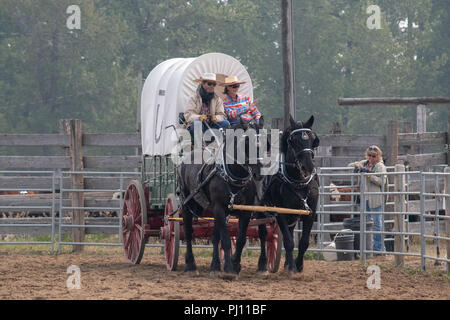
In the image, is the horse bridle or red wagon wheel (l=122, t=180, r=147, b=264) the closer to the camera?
the horse bridle

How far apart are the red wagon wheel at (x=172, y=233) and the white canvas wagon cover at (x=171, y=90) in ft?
2.33

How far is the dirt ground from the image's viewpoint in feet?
29.2

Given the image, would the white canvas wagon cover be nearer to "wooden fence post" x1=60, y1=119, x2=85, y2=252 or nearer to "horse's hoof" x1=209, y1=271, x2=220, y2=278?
"horse's hoof" x1=209, y1=271, x2=220, y2=278

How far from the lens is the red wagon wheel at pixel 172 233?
1133 centimetres

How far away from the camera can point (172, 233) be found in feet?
37.9

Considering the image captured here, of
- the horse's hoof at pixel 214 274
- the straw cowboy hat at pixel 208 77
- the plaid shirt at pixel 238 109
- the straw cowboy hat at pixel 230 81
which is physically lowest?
the horse's hoof at pixel 214 274

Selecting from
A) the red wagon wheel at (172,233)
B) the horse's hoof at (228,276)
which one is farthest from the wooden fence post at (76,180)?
the horse's hoof at (228,276)

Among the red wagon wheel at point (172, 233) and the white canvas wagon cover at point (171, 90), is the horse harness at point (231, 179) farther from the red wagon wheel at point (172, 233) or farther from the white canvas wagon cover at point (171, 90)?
the white canvas wagon cover at point (171, 90)

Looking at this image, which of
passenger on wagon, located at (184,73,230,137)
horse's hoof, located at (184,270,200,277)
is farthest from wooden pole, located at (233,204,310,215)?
passenger on wagon, located at (184,73,230,137)

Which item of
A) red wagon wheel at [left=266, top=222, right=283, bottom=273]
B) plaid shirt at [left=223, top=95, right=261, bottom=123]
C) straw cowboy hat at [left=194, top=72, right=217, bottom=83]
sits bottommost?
red wagon wheel at [left=266, top=222, right=283, bottom=273]

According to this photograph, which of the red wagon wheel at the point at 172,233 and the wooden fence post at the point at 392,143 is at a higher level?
the wooden fence post at the point at 392,143

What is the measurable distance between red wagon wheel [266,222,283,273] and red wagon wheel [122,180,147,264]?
1.86 m
